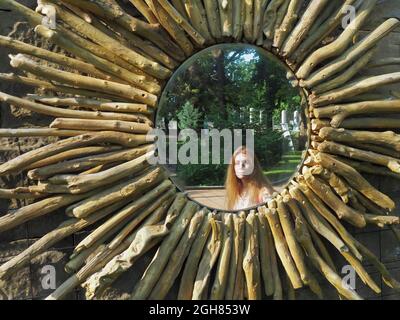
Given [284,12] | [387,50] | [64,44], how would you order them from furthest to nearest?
[387,50]
[284,12]
[64,44]

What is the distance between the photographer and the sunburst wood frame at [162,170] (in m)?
0.83

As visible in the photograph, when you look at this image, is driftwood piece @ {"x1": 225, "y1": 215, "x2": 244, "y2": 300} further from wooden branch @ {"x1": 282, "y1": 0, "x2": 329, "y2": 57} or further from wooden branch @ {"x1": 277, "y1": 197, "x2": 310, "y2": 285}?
wooden branch @ {"x1": 282, "y1": 0, "x2": 329, "y2": 57}

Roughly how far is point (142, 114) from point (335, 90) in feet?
1.53

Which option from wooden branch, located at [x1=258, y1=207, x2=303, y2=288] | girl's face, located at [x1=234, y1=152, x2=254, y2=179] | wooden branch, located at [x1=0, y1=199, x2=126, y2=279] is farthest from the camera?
girl's face, located at [x1=234, y1=152, x2=254, y2=179]

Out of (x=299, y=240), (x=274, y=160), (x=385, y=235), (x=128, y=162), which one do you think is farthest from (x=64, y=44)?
(x=385, y=235)

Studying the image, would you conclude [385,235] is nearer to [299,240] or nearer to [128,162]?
[299,240]

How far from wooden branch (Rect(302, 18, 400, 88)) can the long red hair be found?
0.23 m

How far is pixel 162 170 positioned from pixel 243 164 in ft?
0.76

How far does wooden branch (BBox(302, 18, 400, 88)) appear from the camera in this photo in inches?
36.7

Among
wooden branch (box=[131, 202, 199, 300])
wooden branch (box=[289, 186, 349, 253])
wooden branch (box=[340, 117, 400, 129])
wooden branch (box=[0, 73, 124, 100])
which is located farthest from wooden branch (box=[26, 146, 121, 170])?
wooden branch (box=[340, 117, 400, 129])

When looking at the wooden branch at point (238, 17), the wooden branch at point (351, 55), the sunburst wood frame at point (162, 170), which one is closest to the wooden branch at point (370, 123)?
the sunburst wood frame at point (162, 170)

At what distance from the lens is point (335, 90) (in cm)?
95

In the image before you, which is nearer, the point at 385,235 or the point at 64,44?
the point at 64,44

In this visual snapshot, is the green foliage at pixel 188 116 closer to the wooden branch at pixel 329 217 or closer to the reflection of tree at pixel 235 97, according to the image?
the reflection of tree at pixel 235 97
